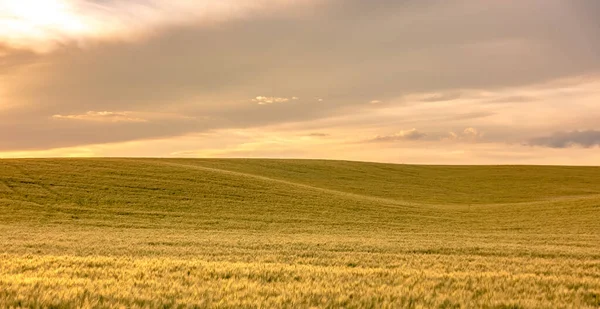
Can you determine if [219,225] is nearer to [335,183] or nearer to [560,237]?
[560,237]

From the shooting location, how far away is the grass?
24.9 feet

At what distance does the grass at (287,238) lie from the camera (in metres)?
7.60

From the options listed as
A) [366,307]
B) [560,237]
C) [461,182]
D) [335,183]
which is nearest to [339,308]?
[366,307]

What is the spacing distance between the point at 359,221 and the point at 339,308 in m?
25.0

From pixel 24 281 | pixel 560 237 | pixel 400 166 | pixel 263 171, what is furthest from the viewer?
pixel 400 166

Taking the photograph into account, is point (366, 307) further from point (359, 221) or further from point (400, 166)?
point (400, 166)

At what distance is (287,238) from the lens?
70.4 feet

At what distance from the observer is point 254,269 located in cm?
1020

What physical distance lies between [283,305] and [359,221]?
25.1 metres

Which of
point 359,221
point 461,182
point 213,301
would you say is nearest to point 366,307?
point 213,301

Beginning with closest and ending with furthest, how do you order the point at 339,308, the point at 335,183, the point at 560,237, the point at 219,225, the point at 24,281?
the point at 339,308
the point at 24,281
the point at 560,237
the point at 219,225
the point at 335,183

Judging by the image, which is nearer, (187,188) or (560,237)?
(560,237)

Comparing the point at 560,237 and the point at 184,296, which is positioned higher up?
the point at 184,296

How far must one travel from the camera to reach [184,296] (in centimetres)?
712
